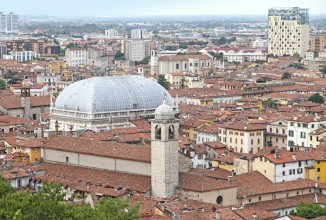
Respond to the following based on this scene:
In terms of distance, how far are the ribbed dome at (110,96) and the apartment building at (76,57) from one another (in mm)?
77740

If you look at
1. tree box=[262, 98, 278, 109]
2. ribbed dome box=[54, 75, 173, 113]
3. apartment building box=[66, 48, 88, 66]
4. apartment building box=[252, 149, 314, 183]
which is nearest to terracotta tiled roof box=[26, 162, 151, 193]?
A: apartment building box=[252, 149, 314, 183]

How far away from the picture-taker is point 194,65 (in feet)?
363

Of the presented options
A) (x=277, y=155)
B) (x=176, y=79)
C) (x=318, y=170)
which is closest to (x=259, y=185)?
(x=277, y=155)

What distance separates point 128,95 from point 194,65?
6061cm

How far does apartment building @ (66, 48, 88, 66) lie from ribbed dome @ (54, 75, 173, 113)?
3061 inches

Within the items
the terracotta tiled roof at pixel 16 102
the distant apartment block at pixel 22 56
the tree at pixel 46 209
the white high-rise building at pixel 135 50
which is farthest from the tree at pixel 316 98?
the white high-rise building at pixel 135 50

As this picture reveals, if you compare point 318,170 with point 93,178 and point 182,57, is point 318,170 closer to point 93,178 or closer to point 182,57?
point 93,178

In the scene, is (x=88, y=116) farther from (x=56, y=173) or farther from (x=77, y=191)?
(x=77, y=191)

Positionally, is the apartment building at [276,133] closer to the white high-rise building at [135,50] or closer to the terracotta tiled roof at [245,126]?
the terracotta tiled roof at [245,126]

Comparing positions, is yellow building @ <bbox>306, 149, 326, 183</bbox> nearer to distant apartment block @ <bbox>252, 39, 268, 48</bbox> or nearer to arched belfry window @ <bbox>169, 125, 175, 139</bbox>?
arched belfry window @ <bbox>169, 125, 175, 139</bbox>

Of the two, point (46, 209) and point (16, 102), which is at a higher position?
point (46, 209)

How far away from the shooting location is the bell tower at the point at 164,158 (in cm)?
3306

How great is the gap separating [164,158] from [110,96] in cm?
1729

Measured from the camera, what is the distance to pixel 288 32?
14300 cm
